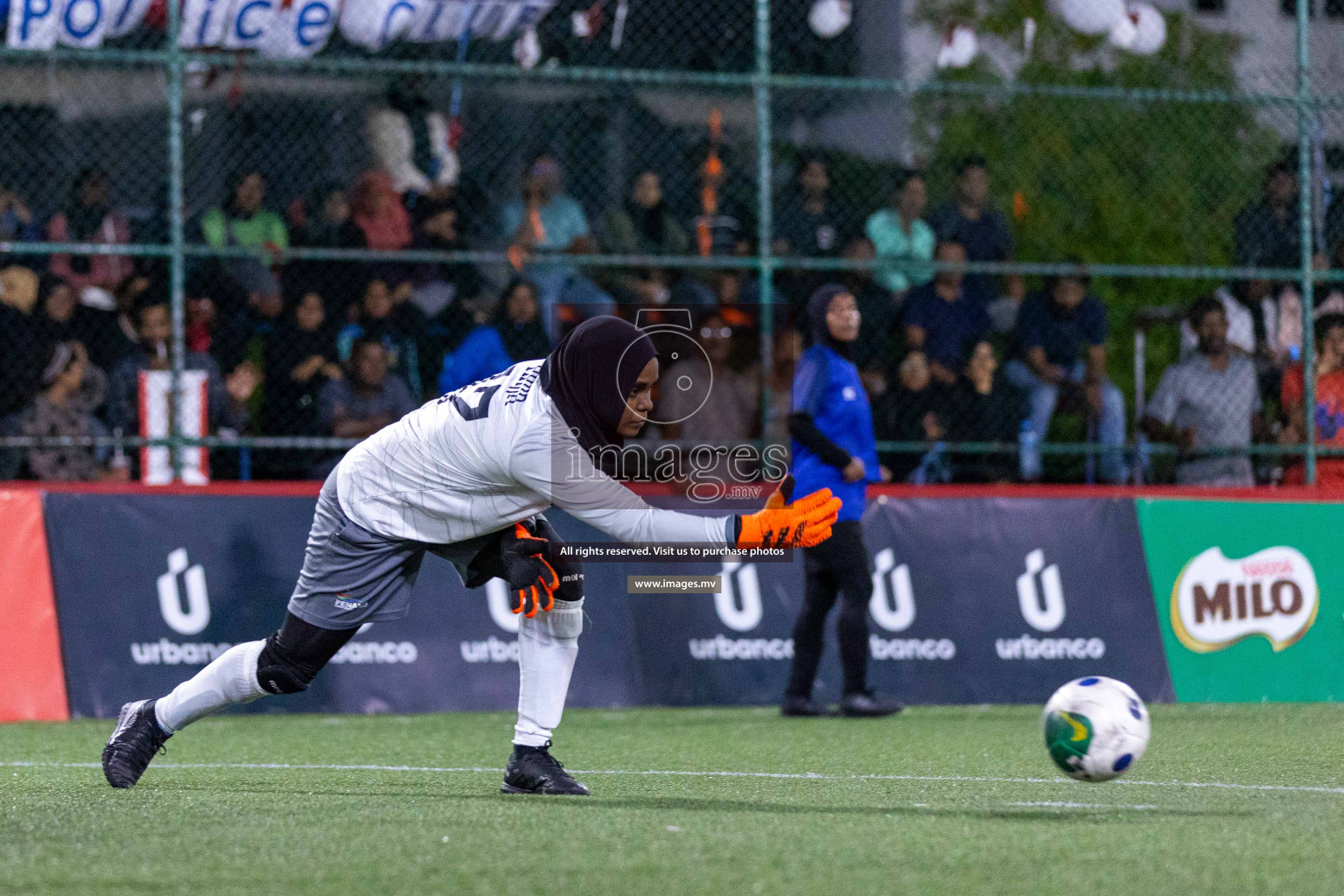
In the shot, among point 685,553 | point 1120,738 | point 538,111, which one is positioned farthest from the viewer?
point 538,111

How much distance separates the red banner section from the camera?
1000 cm

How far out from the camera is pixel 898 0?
17797mm

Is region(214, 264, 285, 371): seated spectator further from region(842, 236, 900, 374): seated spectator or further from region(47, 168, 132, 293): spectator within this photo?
region(842, 236, 900, 374): seated spectator

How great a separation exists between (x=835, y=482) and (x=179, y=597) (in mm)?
3667

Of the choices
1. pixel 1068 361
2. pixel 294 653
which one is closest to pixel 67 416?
pixel 294 653

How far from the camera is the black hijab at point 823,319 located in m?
9.88

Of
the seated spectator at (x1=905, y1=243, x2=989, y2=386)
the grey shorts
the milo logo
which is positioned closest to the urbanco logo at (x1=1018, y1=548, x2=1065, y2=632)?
the milo logo

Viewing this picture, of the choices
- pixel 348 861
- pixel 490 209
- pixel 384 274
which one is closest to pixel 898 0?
pixel 490 209

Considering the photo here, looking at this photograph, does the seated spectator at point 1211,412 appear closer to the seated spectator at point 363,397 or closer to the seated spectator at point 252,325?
the seated spectator at point 363,397

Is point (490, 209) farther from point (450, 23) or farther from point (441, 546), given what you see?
point (441, 546)

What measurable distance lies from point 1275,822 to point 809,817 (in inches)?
54.6

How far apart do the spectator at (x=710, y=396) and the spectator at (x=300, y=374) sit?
7.05 ft

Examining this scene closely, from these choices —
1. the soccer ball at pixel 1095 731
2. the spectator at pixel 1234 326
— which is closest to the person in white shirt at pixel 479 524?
the soccer ball at pixel 1095 731

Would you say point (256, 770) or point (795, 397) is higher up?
point (795, 397)
